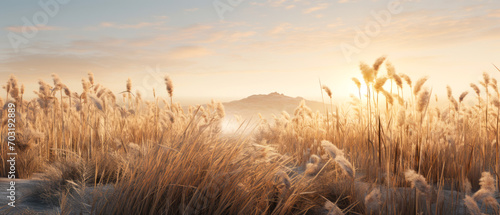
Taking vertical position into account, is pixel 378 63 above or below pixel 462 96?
above

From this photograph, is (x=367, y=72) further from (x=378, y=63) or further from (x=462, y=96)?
Result: (x=462, y=96)

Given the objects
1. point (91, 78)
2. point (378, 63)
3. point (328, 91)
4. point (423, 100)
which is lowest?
point (423, 100)

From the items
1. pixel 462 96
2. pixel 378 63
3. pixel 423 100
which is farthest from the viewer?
pixel 462 96

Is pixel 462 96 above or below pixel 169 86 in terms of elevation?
below

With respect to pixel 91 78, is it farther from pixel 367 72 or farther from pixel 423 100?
pixel 423 100

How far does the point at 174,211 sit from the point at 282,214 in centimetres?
75

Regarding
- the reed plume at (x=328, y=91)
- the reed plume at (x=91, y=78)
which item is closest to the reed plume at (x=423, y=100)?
the reed plume at (x=328, y=91)

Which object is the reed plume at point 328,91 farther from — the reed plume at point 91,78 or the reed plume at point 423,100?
the reed plume at point 91,78

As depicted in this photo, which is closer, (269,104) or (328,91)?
(328,91)

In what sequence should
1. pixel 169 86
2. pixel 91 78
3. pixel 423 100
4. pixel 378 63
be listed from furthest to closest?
pixel 91 78
pixel 169 86
pixel 378 63
pixel 423 100

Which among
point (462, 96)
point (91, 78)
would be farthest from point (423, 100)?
point (91, 78)

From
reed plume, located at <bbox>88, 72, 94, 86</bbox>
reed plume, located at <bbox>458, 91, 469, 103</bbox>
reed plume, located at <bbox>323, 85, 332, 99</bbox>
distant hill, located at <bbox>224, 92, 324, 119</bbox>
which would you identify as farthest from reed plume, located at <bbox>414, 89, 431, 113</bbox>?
distant hill, located at <bbox>224, 92, 324, 119</bbox>

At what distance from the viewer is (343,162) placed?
6.01 ft

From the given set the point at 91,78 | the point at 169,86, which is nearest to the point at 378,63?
the point at 169,86
